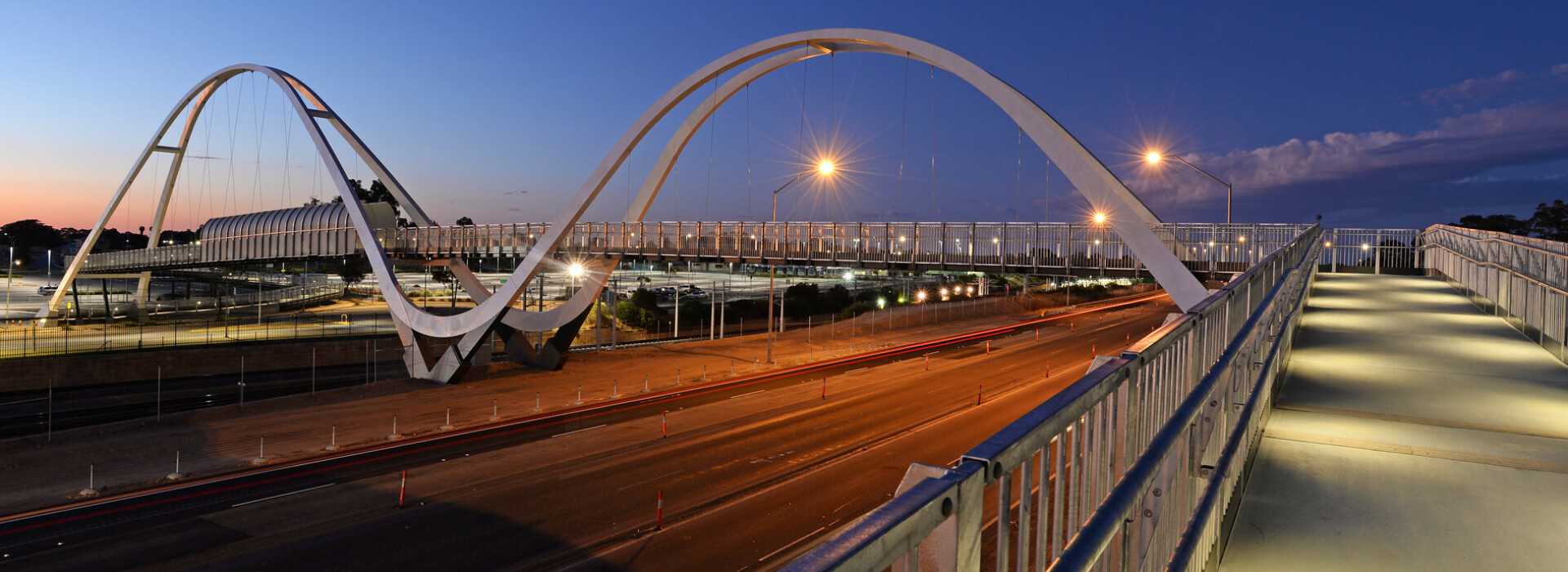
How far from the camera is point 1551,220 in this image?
63938mm

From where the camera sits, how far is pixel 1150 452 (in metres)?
2.50

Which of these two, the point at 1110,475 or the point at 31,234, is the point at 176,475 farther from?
the point at 31,234

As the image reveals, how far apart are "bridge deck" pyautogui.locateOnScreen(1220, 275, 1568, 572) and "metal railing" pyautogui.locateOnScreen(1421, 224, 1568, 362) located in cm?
74

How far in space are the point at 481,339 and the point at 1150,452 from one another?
37956 mm

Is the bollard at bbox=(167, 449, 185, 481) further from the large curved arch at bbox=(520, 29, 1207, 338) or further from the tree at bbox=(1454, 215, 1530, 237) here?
the tree at bbox=(1454, 215, 1530, 237)

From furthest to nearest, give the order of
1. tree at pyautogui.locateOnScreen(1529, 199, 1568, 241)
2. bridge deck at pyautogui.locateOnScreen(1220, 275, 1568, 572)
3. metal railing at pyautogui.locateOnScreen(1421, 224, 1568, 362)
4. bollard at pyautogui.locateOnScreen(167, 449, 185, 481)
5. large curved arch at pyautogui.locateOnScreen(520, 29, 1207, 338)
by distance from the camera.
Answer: tree at pyautogui.locateOnScreen(1529, 199, 1568, 241), large curved arch at pyautogui.locateOnScreen(520, 29, 1207, 338), bollard at pyautogui.locateOnScreen(167, 449, 185, 481), metal railing at pyautogui.locateOnScreen(1421, 224, 1568, 362), bridge deck at pyautogui.locateOnScreen(1220, 275, 1568, 572)

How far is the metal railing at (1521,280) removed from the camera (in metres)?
10.6

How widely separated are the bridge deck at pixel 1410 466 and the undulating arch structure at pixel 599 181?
1574 centimetres

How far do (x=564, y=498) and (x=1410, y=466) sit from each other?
15859 mm

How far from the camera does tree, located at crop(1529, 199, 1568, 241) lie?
61844mm

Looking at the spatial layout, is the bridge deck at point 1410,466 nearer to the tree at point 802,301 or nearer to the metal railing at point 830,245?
the metal railing at point 830,245

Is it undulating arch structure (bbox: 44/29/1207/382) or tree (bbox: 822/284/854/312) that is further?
tree (bbox: 822/284/854/312)

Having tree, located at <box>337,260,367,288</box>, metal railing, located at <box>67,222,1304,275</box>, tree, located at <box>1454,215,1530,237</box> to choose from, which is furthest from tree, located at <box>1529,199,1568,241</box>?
tree, located at <box>337,260,367,288</box>

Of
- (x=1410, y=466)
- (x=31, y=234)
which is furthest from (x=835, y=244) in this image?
(x=31, y=234)
